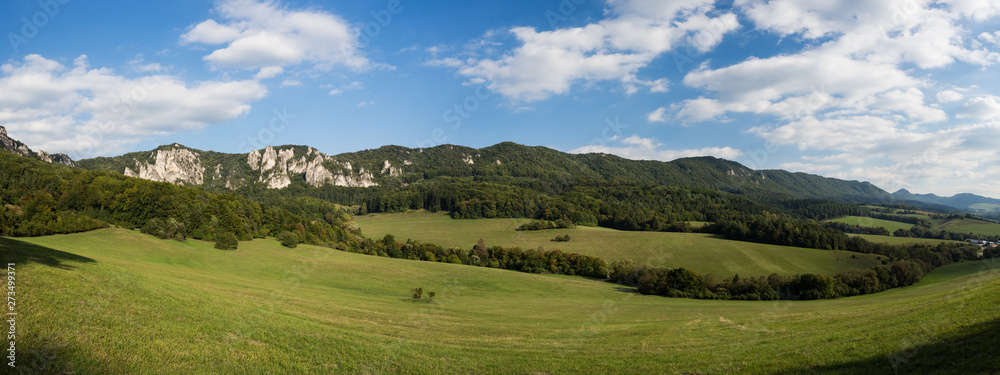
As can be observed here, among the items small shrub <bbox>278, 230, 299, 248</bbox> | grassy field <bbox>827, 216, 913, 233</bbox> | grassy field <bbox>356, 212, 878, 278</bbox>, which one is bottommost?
grassy field <bbox>356, 212, 878, 278</bbox>

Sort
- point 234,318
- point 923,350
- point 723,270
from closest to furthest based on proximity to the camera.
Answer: point 923,350, point 234,318, point 723,270

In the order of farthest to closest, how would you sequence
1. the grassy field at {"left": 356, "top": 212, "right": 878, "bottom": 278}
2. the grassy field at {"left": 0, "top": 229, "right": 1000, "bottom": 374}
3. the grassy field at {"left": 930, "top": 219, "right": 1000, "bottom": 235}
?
the grassy field at {"left": 930, "top": 219, "right": 1000, "bottom": 235} < the grassy field at {"left": 356, "top": 212, "right": 878, "bottom": 278} < the grassy field at {"left": 0, "top": 229, "right": 1000, "bottom": 374}

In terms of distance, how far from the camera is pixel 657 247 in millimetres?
94625

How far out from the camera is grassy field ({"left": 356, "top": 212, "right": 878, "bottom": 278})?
254 feet

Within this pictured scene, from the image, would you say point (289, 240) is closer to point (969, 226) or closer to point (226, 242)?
point (226, 242)

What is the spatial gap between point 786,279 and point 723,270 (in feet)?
62.2

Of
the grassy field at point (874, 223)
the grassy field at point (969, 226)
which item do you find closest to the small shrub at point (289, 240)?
the grassy field at point (874, 223)

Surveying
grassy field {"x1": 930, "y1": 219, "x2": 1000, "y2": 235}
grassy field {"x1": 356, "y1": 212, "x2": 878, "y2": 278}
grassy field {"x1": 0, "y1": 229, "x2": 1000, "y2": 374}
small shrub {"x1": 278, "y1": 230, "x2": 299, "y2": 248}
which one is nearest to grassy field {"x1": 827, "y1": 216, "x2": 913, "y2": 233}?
grassy field {"x1": 930, "y1": 219, "x2": 1000, "y2": 235}

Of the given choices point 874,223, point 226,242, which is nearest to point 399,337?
point 226,242

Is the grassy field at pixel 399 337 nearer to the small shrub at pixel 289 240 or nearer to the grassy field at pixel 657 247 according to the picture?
the small shrub at pixel 289 240

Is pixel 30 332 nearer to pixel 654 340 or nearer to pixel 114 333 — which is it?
pixel 114 333

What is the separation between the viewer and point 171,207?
2549 inches

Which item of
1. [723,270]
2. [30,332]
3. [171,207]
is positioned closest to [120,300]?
[30,332]

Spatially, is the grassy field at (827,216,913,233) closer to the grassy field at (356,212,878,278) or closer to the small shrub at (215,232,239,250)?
the grassy field at (356,212,878,278)
